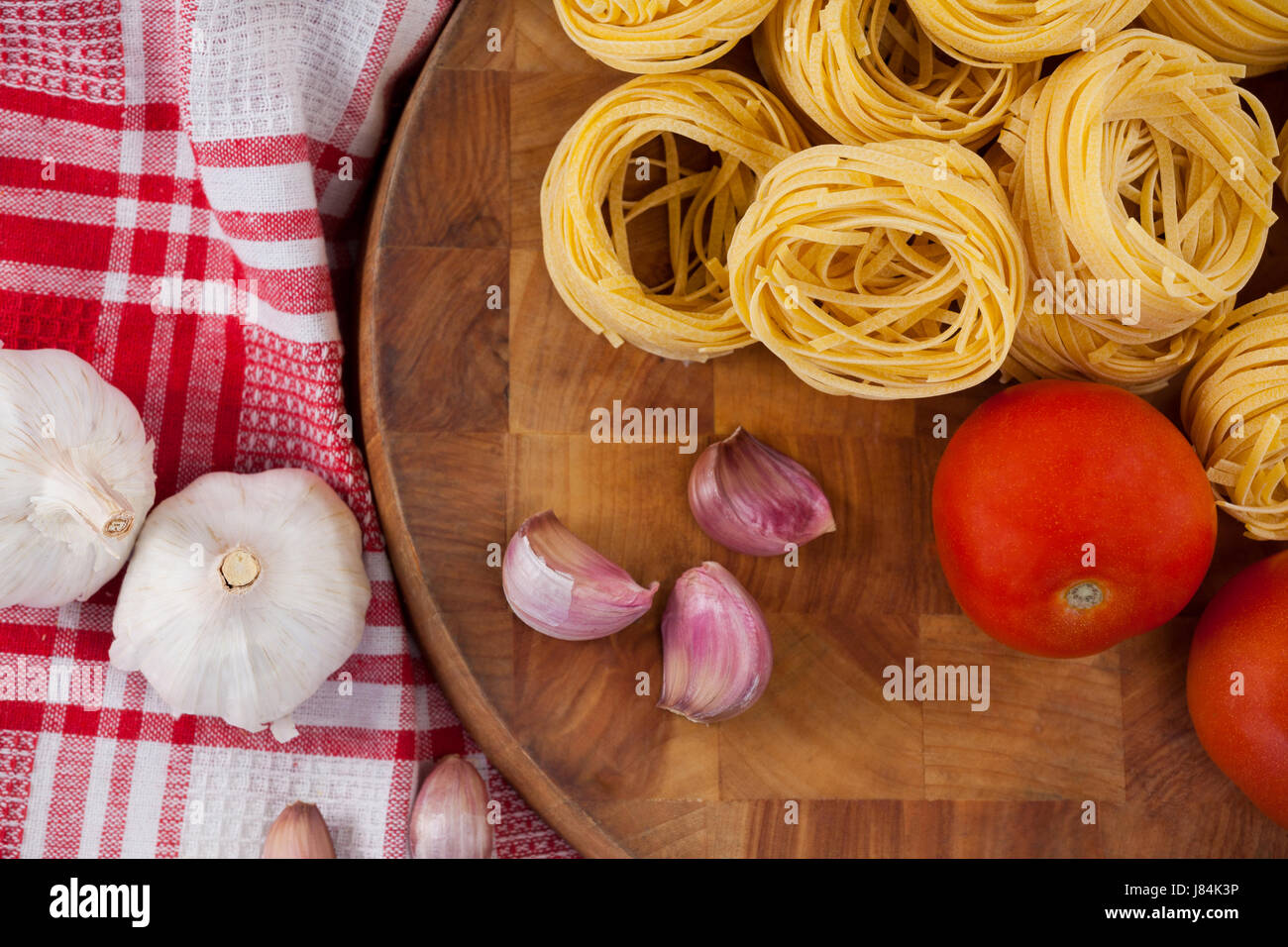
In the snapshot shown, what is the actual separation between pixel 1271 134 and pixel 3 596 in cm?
127

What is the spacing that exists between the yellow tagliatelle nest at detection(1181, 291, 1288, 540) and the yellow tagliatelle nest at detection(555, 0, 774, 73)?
55cm

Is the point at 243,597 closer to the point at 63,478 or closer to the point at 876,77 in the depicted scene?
the point at 63,478

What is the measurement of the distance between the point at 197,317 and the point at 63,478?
0.28 meters

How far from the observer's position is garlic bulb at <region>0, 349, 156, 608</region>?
1.03m

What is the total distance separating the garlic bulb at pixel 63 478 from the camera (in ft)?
3.38

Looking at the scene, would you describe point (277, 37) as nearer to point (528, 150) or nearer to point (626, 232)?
point (528, 150)

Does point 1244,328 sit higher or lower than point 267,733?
higher

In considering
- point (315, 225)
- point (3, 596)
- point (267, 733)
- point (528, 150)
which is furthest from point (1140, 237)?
point (3, 596)

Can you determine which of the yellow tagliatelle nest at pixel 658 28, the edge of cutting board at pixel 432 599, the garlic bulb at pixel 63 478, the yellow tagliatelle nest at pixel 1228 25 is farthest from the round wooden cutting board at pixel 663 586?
the yellow tagliatelle nest at pixel 1228 25

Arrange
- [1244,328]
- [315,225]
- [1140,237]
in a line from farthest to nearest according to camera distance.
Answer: [315,225]
[1244,328]
[1140,237]

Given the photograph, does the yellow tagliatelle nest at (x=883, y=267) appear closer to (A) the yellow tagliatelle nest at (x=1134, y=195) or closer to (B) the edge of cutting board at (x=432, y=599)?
(A) the yellow tagliatelle nest at (x=1134, y=195)

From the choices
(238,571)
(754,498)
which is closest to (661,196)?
(754,498)

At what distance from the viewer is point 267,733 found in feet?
3.88

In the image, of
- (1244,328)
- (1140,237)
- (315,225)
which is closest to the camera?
(1140,237)
